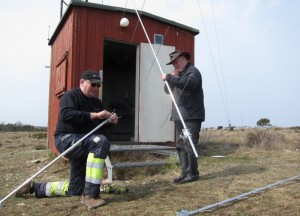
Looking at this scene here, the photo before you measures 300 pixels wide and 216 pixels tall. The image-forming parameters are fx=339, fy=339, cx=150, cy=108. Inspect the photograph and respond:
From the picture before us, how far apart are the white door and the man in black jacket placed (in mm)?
2551

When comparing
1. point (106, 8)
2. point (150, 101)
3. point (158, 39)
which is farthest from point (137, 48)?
point (150, 101)

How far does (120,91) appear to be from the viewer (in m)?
12.8

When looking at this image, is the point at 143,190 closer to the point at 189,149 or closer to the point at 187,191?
the point at 187,191

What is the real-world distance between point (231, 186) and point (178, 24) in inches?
197

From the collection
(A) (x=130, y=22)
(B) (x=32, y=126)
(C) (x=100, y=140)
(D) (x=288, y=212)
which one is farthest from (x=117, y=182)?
(B) (x=32, y=126)

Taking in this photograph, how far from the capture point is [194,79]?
498cm

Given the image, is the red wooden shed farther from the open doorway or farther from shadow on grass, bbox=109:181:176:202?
the open doorway

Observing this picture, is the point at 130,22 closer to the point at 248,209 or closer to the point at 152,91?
the point at 152,91

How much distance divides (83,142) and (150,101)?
13.2 ft

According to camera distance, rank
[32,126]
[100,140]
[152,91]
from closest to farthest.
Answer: [100,140], [152,91], [32,126]

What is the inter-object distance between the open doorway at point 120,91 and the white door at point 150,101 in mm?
3668

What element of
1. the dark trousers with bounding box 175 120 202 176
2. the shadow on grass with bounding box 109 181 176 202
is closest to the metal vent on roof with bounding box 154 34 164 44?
the dark trousers with bounding box 175 120 202 176

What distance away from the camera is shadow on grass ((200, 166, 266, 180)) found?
542 centimetres

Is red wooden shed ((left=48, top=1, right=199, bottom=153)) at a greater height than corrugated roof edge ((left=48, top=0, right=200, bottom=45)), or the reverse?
corrugated roof edge ((left=48, top=0, right=200, bottom=45))
